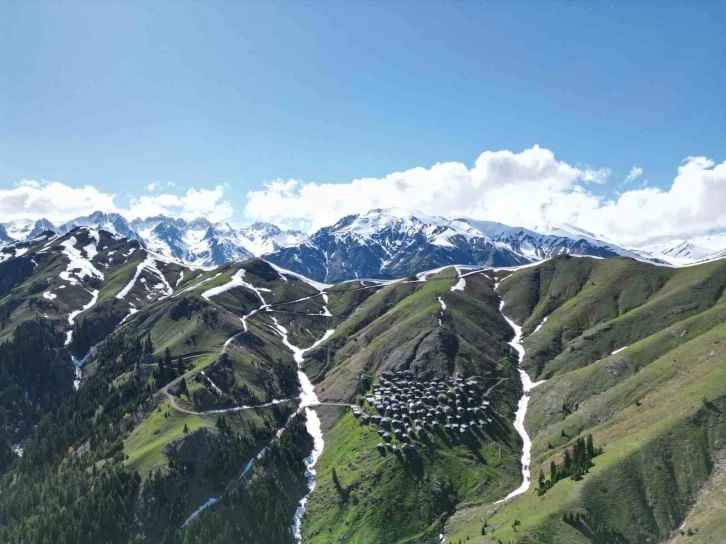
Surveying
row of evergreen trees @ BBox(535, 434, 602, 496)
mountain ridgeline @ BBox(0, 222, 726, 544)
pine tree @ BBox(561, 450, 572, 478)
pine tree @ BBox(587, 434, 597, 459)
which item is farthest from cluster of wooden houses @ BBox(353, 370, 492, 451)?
pine tree @ BBox(587, 434, 597, 459)

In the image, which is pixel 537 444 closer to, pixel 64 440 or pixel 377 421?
pixel 377 421

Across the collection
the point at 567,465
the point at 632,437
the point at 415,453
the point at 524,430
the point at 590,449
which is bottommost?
the point at 524,430

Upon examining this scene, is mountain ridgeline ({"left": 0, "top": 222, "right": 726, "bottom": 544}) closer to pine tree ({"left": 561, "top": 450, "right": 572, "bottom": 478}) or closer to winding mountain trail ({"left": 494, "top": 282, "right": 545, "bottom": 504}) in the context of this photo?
pine tree ({"left": 561, "top": 450, "right": 572, "bottom": 478})

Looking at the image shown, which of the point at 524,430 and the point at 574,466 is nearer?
the point at 574,466

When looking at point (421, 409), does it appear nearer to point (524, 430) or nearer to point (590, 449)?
point (524, 430)

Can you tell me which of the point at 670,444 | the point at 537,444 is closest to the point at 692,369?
the point at 670,444

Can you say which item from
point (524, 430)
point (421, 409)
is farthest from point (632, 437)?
point (421, 409)
